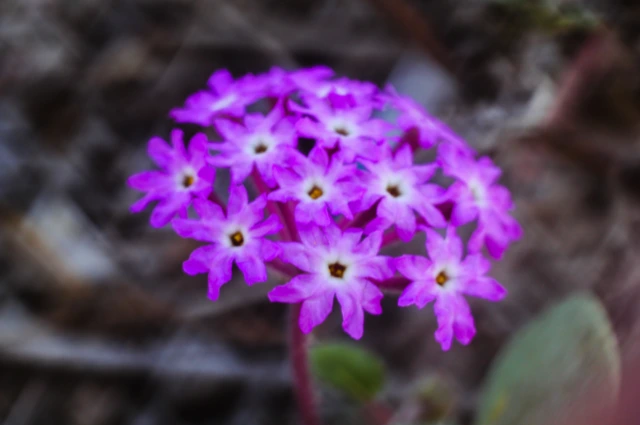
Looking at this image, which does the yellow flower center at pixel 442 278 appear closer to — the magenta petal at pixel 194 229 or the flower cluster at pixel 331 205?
the flower cluster at pixel 331 205

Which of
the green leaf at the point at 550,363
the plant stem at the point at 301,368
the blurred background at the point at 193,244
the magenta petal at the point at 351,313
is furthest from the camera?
the blurred background at the point at 193,244

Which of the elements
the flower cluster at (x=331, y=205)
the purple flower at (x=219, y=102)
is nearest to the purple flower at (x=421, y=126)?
the flower cluster at (x=331, y=205)

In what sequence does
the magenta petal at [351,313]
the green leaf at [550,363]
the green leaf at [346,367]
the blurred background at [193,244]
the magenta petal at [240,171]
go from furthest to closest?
the blurred background at [193,244] → the green leaf at [346,367] → the green leaf at [550,363] → the magenta petal at [240,171] → the magenta petal at [351,313]

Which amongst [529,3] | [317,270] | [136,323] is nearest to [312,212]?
[317,270]

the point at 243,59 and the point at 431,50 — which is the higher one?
the point at 431,50

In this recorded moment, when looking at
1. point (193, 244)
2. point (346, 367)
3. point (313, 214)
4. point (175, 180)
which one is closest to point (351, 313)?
point (313, 214)

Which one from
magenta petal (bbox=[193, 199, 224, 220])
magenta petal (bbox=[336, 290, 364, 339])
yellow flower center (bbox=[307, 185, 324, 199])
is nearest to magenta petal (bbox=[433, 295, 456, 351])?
magenta petal (bbox=[336, 290, 364, 339])

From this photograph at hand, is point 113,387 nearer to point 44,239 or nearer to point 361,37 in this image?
point 44,239

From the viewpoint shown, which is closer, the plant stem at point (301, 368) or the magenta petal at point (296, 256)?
Answer: the magenta petal at point (296, 256)
